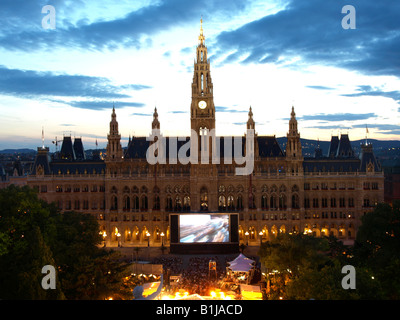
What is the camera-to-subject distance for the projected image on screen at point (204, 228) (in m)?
106

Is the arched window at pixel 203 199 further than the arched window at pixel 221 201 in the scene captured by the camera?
No

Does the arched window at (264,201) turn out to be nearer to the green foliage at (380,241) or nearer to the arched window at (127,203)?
the arched window at (127,203)

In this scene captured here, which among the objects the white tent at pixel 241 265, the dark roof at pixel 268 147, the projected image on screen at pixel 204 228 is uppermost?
A: the dark roof at pixel 268 147

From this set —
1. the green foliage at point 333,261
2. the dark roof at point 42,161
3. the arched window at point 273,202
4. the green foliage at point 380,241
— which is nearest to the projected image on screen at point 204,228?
the arched window at point 273,202

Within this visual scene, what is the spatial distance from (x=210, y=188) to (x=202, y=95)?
24449 millimetres

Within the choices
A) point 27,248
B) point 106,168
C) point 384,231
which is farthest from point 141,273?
point 106,168

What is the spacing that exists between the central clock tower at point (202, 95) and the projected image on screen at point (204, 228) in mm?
22795

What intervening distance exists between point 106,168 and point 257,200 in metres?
41.1

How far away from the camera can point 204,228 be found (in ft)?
350

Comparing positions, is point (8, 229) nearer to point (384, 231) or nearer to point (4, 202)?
point (4, 202)

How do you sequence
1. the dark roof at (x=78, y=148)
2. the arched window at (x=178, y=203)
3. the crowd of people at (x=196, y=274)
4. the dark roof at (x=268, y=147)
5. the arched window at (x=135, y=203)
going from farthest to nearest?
the dark roof at (x=78, y=148) → the dark roof at (x=268, y=147) → the arched window at (x=135, y=203) → the arched window at (x=178, y=203) → the crowd of people at (x=196, y=274)

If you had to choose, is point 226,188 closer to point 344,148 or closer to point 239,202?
point 239,202

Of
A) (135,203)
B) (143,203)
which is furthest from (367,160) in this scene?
(135,203)

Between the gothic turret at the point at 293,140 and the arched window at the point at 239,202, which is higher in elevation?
the gothic turret at the point at 293,140
